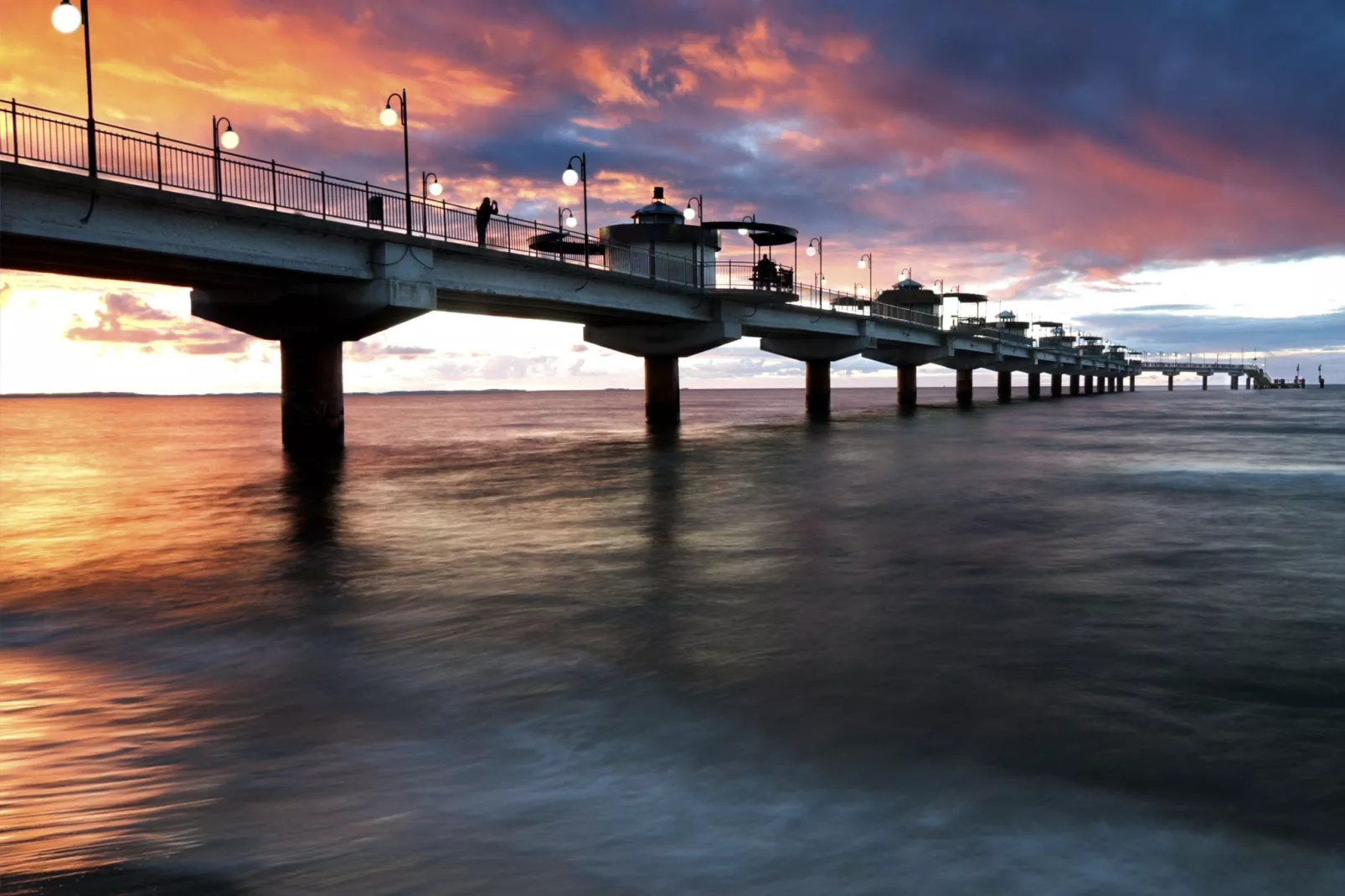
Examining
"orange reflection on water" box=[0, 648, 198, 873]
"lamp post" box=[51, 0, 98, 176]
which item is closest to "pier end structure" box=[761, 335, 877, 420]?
"lamp post" box=[51, 0, 98, 176]

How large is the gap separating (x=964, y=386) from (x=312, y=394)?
3812 inches

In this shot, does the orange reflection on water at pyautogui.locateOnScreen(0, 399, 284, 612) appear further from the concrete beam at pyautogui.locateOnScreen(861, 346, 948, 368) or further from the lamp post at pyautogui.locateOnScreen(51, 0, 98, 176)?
the concrete beam at pyautogui.locateOnScreen(861, 346, 948, 368)

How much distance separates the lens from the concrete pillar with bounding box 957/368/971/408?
11869 centimetres

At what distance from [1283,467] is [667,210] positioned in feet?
Result: 108

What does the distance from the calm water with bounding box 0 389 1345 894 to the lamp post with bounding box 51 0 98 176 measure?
9161mm

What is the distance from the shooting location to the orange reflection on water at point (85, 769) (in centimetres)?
541

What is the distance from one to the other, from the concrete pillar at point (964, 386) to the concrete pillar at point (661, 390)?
65.8 metres

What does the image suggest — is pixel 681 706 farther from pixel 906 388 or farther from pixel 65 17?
pixel 906 388

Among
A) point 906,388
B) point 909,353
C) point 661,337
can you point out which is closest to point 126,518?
point 661,337

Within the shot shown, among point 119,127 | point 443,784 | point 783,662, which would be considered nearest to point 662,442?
point 119,127

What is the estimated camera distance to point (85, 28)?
25.3 metres

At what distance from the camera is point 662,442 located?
47000 mm

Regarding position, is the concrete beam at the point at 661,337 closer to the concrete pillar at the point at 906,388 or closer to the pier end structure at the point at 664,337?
the pier end structure at the point at 664,337

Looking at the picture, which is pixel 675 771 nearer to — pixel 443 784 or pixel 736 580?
pixel 443 784
